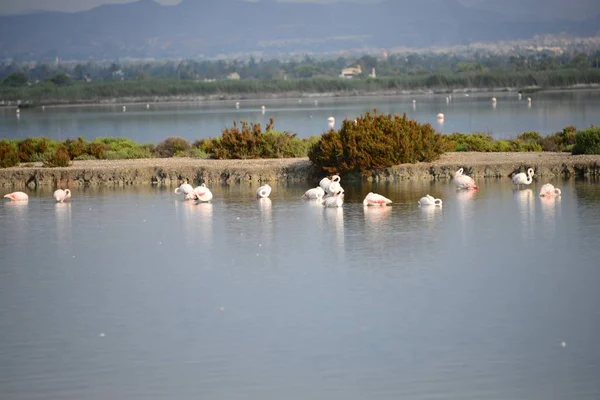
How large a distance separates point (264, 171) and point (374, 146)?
2552 millimetres

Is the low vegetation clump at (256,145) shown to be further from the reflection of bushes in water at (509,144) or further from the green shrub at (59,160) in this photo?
the reflection of bushes in water at (509,144)

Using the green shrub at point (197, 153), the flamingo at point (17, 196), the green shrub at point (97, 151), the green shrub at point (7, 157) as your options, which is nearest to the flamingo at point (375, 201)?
the flamingo at point (17, 196)

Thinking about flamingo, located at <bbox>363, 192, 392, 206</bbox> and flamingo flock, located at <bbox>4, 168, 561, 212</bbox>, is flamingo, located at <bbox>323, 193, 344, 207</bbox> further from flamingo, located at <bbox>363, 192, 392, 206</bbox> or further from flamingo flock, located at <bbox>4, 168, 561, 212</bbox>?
flamingo, located at <bbox>363, 192, 392, 206</bbox>

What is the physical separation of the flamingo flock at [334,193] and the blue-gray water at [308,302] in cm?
29

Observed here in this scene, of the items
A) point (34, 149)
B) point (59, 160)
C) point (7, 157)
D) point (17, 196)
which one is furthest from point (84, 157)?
point (17, 196)

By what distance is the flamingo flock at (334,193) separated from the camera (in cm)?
1808

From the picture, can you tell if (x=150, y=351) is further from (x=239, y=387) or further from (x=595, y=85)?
(x=595, y=85)

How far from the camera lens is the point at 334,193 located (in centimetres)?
1894

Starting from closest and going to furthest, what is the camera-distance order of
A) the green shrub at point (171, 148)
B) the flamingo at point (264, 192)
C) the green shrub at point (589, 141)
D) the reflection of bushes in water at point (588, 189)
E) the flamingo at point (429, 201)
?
1. the flamingo at point (429, 201)
2. the reflection of bushes in water at point (588, 189)
3. the flamingo at point (264, 192)
4. the green shrub at point (589, 141)
5. the green shrub at point (171, 148)

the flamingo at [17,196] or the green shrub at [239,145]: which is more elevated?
the green shrub at [239,145]

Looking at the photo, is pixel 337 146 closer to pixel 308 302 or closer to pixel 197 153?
pixel 197 153

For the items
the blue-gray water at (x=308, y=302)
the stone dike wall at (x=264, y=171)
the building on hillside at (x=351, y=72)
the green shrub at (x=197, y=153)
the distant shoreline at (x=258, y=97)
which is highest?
the building on hillside at (x=351, y=72)

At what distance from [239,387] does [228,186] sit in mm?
14028

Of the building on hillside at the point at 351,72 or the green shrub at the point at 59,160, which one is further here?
the building on hillside at the point at 351,72
